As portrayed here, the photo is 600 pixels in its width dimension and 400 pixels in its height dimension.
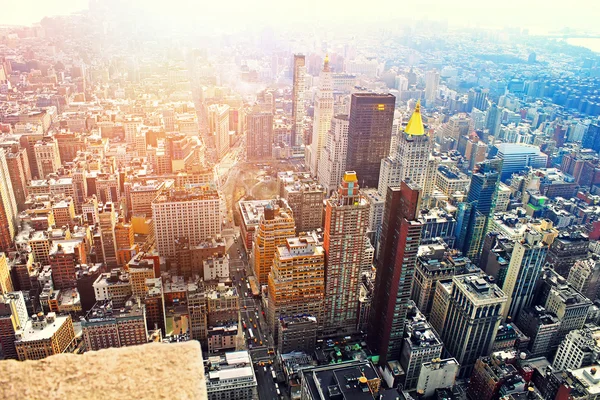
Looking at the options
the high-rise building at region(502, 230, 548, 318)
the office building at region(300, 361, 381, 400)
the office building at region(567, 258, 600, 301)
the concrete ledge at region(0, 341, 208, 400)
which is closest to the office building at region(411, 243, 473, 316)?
the high-rise building at region(502, 230, 548, 318)

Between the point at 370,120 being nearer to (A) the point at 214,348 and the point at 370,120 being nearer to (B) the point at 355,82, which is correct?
(A) the point at 214,348

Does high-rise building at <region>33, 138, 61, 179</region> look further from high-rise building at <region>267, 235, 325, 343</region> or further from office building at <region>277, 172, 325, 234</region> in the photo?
high-rise building at <region>267, 235, 325, 343</region>

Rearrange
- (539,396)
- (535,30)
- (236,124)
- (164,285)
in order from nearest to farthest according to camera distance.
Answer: (539,396)
(164,285)
(236,124)
(535,30)

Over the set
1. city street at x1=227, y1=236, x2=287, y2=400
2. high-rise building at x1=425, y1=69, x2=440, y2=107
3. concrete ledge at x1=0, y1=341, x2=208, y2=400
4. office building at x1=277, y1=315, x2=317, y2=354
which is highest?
concrete ledge at x1=0, y1=341, x2=208, y2=400

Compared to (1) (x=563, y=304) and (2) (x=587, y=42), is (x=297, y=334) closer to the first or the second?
(1) (x=563, y=304)

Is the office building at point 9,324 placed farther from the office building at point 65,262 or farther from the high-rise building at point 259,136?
the high-rise building at point 259,136

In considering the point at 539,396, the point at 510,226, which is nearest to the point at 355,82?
the point at 510,226

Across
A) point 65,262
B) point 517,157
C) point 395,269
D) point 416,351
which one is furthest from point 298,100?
point 416,351
